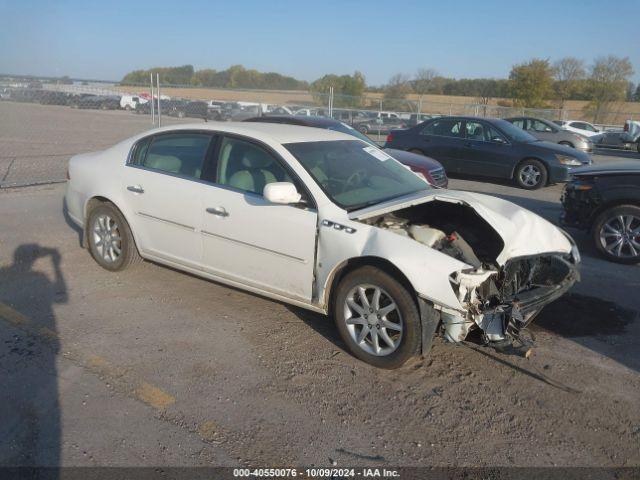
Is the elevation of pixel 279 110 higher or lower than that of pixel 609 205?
higher

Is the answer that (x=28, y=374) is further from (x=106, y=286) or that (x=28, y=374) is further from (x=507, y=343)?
(x=507, y=343)

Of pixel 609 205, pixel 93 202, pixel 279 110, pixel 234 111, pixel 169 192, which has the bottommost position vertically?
pixel 93 202

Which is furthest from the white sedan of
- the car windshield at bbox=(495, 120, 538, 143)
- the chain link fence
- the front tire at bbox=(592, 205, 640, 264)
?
the car windshield at bbox=(495, 120, 538, 143)

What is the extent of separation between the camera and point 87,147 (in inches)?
615

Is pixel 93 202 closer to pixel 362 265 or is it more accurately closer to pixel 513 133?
pixel 362 265

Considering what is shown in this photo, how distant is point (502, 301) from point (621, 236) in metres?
3.58

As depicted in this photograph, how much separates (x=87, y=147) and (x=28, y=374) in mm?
13473

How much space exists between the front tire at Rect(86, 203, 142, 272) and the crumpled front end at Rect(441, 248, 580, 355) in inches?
125

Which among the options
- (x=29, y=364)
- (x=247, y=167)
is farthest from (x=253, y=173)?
(x=29, y=364)

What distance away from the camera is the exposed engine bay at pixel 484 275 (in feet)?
11.4

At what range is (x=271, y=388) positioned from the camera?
3488 millimetres

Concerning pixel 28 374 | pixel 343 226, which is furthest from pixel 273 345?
pixel 28 374

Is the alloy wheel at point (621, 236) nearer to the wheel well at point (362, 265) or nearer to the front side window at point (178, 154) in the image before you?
the wheel well at point (362, 265)

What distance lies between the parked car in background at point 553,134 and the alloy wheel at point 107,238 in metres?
14.5
